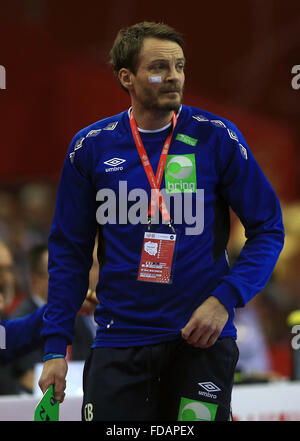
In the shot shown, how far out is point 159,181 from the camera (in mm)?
2309

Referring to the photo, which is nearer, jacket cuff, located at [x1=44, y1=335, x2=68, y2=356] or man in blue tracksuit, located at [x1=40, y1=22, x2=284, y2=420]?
man in blue tracksuit, located at [x1=40, y1=22, x2=284, y2=420]

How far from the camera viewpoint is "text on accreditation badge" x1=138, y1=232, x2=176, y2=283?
225 cm

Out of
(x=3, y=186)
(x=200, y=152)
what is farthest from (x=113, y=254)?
(x=3, y=186)

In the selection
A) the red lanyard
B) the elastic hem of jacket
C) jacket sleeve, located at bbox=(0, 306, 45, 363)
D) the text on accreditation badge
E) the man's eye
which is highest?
the man's eye

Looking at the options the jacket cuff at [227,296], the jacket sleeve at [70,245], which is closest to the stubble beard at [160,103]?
the jacket sleeve at [70,245]

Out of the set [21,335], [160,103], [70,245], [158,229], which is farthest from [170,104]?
[21,335]

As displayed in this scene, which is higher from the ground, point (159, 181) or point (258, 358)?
point (159, 181)

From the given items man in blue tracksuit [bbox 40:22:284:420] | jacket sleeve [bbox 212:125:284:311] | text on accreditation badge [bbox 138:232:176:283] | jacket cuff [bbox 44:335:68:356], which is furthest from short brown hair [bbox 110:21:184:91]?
jacket cuff [bbox 44:335:68:356]

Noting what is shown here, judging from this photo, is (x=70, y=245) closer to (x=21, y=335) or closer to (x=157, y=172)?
(x=157, y=172)

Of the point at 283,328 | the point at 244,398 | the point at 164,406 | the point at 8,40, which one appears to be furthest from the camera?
the point at 283,328

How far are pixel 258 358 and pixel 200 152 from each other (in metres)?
4.07

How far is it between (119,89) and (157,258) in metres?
5.62

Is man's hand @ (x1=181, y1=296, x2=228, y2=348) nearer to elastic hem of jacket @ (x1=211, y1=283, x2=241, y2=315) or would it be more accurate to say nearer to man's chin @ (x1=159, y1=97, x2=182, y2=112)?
elastic hem of jacket @ (x1=211, y1=283, x2=241, y2=315)

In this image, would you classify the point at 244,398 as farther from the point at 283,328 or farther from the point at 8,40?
the point at 8,40
